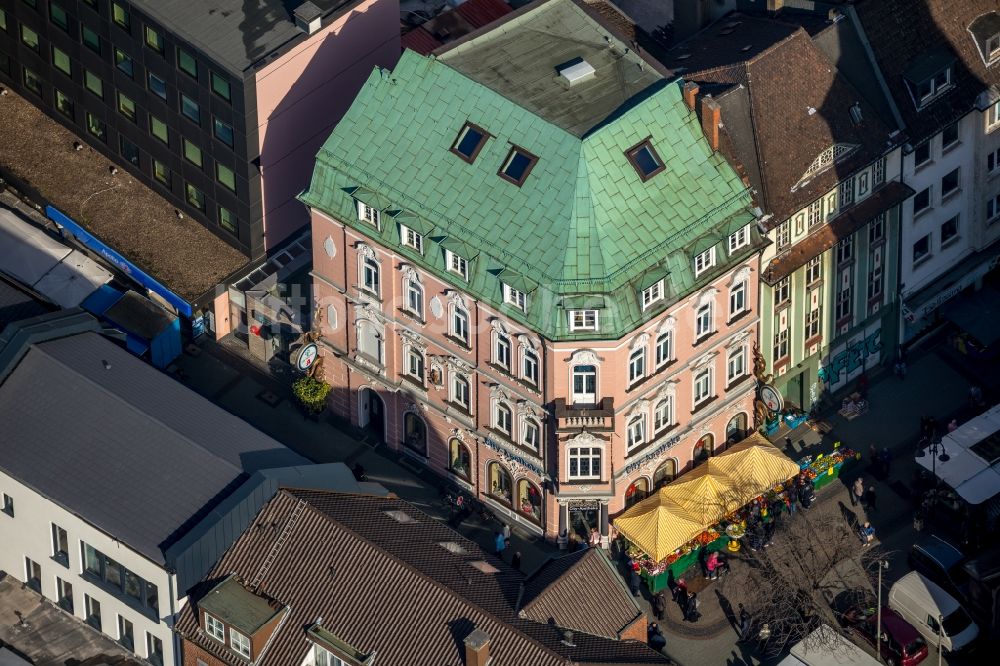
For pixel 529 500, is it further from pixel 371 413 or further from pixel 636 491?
pixel 371 413

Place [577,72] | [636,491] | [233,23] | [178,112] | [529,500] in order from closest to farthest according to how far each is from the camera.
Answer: [577,72] → [636,491] → [529,500] → [233,23] → [178,112]

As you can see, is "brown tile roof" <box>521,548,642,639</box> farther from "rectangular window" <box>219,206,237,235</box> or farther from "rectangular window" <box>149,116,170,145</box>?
"rectangular window" <box>149,116,170,145</box>

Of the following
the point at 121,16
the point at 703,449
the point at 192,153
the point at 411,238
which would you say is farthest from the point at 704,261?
the point at 121,16

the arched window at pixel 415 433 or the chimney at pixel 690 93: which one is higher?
the chimney at pixel 690 93

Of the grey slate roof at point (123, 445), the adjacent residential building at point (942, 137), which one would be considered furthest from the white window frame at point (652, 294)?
the grey slate roof at point (123, 445)

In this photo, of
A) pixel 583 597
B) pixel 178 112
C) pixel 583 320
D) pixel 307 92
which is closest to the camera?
pixel 583 597

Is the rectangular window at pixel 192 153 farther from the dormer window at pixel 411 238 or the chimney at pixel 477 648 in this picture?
the chimney at pixel 477 648
